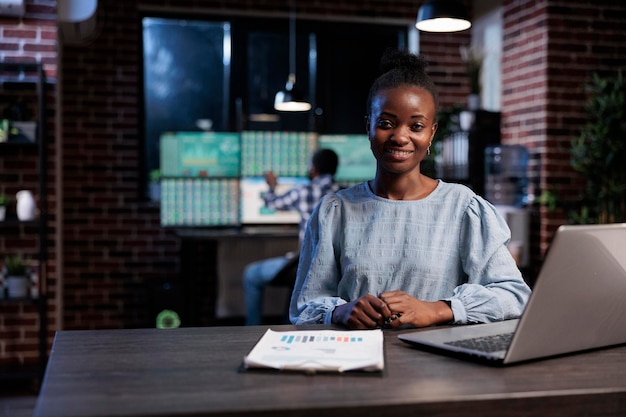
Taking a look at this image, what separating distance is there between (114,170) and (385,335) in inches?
173

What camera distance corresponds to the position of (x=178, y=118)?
5.75 m

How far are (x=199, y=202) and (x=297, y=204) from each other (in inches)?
39.1

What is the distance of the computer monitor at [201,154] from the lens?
18.1 feet

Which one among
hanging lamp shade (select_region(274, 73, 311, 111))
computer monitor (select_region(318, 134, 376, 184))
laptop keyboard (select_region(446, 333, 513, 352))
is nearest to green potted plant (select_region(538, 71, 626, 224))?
computer monitor (select_region(318, 134, 376, 184))

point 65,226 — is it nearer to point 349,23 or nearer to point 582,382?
point 349,23

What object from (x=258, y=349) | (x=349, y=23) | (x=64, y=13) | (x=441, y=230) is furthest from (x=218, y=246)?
(x=258, y=349)

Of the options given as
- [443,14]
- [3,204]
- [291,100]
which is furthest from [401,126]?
[291,100]

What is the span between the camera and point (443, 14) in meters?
3.24

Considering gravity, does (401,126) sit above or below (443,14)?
below

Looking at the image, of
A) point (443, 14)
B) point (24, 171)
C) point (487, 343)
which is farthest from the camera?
point (24, 171)

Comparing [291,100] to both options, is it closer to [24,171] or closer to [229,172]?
[229,172]

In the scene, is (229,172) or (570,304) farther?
(229,172)

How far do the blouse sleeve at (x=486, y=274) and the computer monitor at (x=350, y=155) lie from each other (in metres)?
4.12

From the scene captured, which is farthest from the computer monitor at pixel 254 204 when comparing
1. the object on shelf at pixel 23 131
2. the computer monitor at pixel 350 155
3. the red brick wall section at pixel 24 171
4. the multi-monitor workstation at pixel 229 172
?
the object on shelf at pixel 23 131
